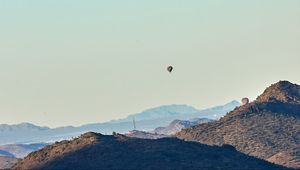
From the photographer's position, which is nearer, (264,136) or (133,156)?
(133,156)

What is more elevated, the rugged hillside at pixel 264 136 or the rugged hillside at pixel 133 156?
the rugged hillside at pixel 264 136

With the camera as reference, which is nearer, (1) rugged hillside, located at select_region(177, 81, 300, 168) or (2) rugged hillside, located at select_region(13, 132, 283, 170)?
(2) rugged hillside, located at select_region(13, 132, 283, 170)

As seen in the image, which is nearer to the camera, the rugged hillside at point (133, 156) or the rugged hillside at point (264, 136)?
the rugged hillside at point (133, 156)

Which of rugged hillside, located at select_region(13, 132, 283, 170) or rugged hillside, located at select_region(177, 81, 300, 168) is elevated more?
rugged hillside, located at select_region(177, 81, 300, 168)

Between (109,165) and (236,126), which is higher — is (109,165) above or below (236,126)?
below

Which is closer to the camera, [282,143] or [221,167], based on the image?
[221,167]

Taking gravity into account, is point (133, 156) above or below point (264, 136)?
below

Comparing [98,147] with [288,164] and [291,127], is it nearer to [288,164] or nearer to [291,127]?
[288,164]

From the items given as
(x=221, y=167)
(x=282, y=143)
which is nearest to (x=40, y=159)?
(x=221, y=167)
